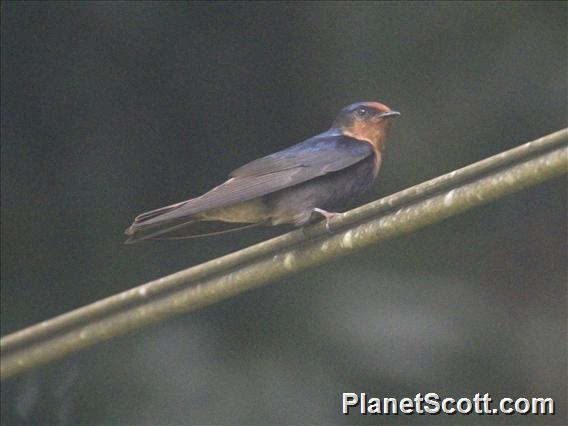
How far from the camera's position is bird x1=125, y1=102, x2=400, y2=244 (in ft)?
7.20

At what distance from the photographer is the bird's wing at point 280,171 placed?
2172mm

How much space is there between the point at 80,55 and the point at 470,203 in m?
2.10

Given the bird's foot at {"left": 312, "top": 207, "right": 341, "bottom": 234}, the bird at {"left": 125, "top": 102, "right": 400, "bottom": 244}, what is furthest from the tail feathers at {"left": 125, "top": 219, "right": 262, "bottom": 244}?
the bird's foot at {"left": 312, "top": 207, "right": 341, "bottom": 234}

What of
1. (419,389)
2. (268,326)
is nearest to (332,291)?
(268,326)

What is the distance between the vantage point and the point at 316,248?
5.88 feet

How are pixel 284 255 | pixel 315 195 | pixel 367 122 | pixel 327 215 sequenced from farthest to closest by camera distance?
1. pixel 367 122
2. pixel 315 195
3. pixel 327 215
4. pixel 284 255

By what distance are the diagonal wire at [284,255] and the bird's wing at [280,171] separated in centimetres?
30

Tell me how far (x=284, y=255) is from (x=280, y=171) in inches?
26.7

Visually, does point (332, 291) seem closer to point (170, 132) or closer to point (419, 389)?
point (419, 389)

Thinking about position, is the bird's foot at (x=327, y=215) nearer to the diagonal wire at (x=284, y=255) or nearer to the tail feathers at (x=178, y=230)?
the diagonal wire at (x=284, y=255)

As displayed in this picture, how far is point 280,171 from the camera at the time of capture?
2393 millimetres

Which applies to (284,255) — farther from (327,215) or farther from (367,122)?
(367,122)

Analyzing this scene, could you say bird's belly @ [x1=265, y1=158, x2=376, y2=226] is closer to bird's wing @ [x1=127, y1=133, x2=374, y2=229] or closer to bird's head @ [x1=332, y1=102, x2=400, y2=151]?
bird's wing @ [x1=127, y1=133, x2=374, y2=229]

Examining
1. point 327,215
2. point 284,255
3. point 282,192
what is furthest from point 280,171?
point 284,255
